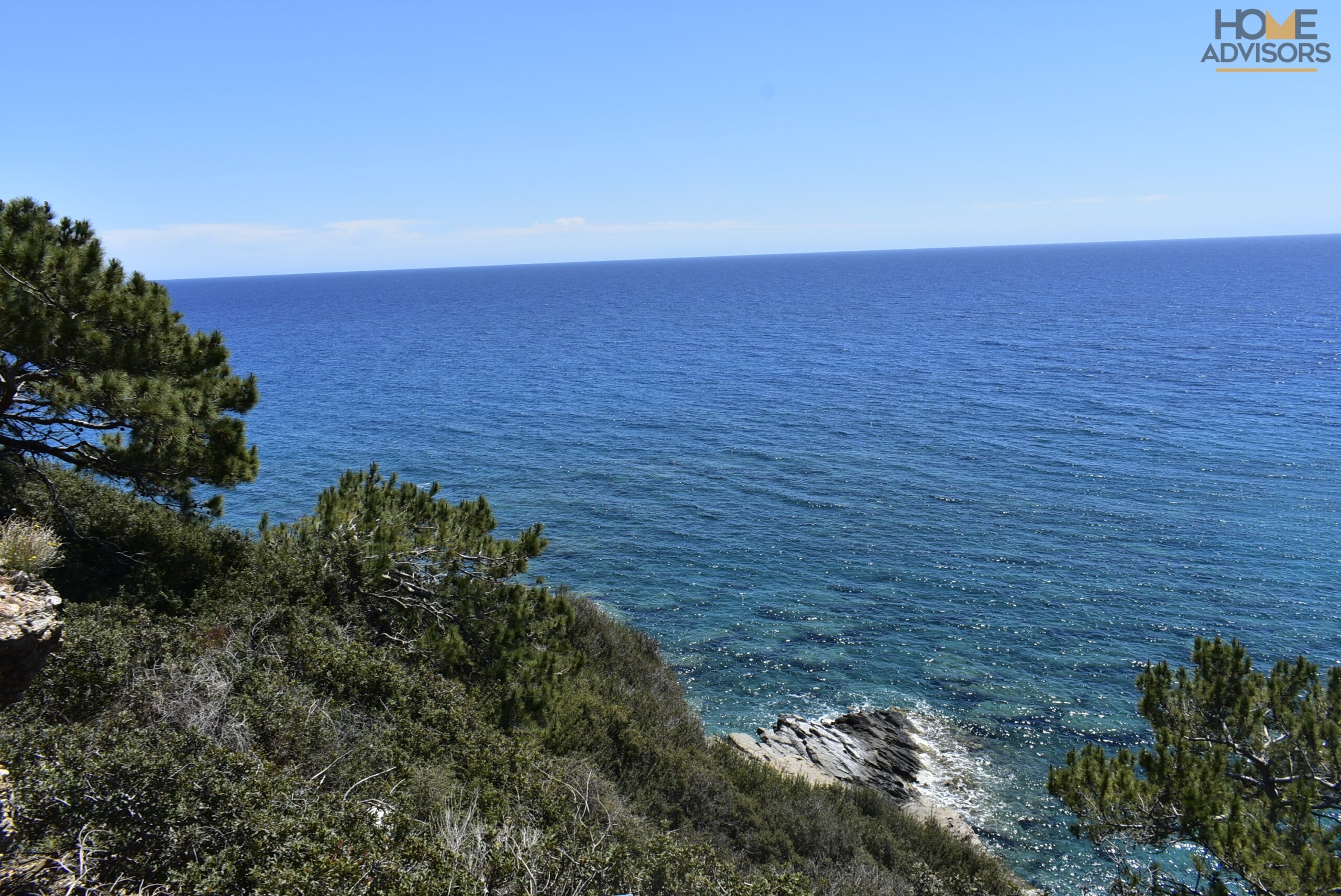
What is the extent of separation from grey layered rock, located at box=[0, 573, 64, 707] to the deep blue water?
587 inches

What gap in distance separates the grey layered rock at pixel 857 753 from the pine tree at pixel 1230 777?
551 cm

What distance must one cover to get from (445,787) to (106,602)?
6.13m

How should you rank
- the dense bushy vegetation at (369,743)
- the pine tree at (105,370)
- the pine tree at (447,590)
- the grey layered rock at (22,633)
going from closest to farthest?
1. the dense bushy vegetation at (369,743)
2. the grey layered rock at (22,633)
3. the pine tree at (105,370)
4. the pine tree at (447,590)

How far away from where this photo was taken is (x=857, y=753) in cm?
1830

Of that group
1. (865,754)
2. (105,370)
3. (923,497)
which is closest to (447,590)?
(105,370)

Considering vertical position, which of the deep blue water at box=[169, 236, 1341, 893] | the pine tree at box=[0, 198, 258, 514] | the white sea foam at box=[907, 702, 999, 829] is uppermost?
the pine tree at box=[0, 198, 258, 514]

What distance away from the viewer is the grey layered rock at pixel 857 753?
16750 millimetres

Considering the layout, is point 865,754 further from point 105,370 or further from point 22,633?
point 105,370

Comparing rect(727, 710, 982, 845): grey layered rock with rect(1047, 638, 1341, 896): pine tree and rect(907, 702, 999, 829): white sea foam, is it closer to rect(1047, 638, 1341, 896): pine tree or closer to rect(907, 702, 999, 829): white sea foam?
rect(907, 702, 999, 829): white sea foam

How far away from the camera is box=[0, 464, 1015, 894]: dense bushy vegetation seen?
21.2 feet

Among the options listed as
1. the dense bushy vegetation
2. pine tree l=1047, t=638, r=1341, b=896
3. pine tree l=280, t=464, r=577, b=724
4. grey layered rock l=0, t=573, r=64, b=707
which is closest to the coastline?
the dense bushy vegetation

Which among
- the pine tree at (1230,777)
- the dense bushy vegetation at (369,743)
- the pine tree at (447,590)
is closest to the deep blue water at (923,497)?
Result: the pine tree at (1230,777)

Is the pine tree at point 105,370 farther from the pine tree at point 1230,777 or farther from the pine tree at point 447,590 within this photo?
the pine tree at point 1230,777

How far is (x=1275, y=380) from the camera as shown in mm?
51156
